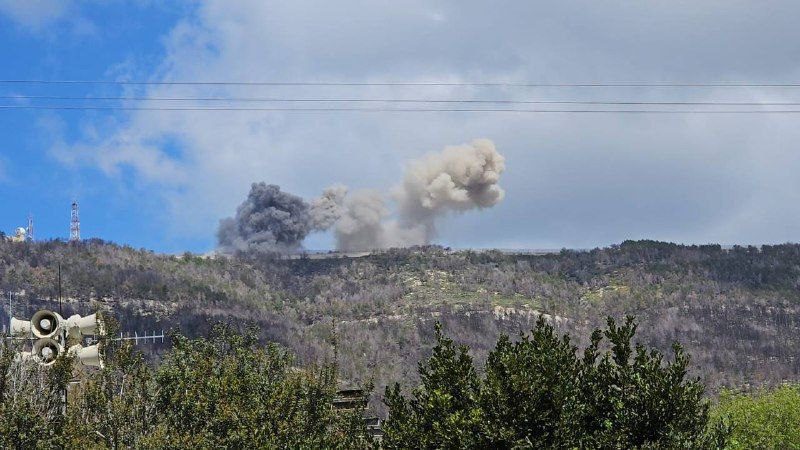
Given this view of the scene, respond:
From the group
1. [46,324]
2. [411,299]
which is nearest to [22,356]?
[46,324]

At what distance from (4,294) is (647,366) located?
121m

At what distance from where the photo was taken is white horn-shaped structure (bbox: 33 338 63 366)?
41094 millimetres

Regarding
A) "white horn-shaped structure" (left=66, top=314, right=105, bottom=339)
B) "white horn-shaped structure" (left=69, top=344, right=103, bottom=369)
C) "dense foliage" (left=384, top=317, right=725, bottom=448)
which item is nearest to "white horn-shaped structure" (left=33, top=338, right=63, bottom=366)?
"white horn-shaped structure" (left=66, top=314, right=105, bottom=339)

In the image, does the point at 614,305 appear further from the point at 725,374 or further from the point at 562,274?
the point at 725,374

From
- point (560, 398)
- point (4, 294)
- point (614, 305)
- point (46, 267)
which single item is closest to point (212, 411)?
point (560, 398)

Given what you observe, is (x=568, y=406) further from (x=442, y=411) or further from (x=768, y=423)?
(x=768, y=423)

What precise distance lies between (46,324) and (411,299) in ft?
461

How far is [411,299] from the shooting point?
594ft

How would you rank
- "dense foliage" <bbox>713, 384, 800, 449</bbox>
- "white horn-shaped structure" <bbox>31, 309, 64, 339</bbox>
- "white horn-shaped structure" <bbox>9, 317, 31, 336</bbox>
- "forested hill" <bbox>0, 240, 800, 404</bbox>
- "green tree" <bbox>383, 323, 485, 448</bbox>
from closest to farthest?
"green tree" <bbox>383, 323, 485, 448</bbox> < "white horn-shaped structure" <bbox>31, 309, 64, 339</bbox> < "white horn-shaped structure" <bbox>9, 317, 31, 336</bbox> < "dense foliage" <bbox>713, 384, 800, 449</bbox> < "forested hill" <bbox>0, 240, 800, 404</bbox>

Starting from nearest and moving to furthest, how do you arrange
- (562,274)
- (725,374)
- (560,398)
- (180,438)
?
(560,398) → (180,438) → (725,374) → (562,274)

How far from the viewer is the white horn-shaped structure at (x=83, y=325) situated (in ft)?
138

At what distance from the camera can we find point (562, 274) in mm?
199500

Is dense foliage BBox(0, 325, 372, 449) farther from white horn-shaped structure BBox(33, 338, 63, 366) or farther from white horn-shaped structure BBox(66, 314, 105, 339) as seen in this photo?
white horn-shaped structure BBox(66, 314, 105, 339)

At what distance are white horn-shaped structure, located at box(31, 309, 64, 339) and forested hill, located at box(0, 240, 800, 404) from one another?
94.7 meters
